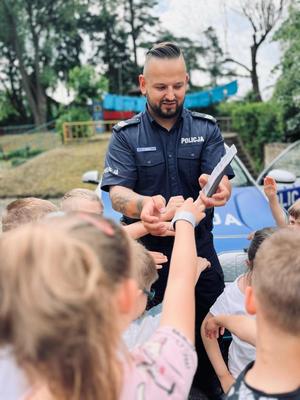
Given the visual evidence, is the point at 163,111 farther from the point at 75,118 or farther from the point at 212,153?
the point at 75,118

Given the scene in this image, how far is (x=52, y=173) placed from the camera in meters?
15.1

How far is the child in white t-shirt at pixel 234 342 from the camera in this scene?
200 cm

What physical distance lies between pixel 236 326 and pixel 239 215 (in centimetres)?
204

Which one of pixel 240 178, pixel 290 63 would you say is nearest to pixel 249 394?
pixel 240 178

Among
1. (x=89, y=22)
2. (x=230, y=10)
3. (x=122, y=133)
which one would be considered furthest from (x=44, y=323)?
(x=89, y=22)

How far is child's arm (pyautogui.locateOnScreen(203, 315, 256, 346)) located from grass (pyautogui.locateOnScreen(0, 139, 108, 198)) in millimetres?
10432

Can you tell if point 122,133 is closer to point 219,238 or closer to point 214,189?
point 214,189

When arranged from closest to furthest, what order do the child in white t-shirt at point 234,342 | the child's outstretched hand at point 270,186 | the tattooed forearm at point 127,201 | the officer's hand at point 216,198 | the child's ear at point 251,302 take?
the child's ear at point 251,302 → the officer's hand at point 216,198 → the child in white t-shirt at point 234,342 → the tattooed forearm at point 127,201 → the child's outstretched hand at point 270,186

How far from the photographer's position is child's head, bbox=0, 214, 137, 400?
94 centimetres

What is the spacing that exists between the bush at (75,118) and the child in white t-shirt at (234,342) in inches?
789

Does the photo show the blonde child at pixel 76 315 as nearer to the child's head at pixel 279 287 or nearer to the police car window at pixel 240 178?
the child's head at pixel 279 287

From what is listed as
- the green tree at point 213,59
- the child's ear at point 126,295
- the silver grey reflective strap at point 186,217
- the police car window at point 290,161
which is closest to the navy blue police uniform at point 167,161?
the silver grey reflective strap at point 186,217

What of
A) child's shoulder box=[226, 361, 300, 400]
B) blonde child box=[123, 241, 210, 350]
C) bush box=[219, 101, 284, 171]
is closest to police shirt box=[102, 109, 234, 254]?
blonde child box=[123, 241, 210, 350]

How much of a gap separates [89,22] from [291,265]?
1580 inches
